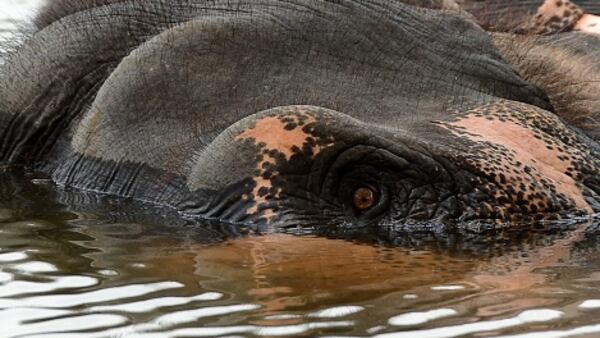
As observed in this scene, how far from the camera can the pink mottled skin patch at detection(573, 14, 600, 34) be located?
727 cm

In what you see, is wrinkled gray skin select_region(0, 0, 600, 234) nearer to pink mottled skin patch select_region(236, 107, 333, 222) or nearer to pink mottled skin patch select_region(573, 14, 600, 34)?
pink mottled skin patch select_region(236, 107, 333, 222)

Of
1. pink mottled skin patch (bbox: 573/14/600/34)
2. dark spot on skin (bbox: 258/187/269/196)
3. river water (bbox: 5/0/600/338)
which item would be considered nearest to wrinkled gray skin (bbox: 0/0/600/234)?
dark spot on skin (bbox: 258/187/269/196)

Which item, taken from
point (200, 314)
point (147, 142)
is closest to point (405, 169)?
point (147, 142)

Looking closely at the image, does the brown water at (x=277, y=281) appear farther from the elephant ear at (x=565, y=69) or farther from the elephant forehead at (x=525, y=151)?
A: the elephant ear at (x=565, y=69)

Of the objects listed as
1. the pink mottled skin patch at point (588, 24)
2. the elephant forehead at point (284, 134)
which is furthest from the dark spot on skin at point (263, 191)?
the pink mottled skin patch at point (588, 24)

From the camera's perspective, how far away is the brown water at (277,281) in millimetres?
3738

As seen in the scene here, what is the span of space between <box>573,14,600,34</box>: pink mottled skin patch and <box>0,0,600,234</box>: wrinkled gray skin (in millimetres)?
565

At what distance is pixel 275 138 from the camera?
500 cm

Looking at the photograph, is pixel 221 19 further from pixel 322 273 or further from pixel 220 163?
pixel 322 273

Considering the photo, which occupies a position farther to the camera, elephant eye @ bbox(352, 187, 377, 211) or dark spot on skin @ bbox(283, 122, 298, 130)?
elephant eye @ bbox(352, 187, 377, 211)

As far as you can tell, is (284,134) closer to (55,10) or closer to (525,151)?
(525,151)

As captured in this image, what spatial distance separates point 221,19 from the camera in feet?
18.9

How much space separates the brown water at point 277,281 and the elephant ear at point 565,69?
100cm

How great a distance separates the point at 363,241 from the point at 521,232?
60cm
